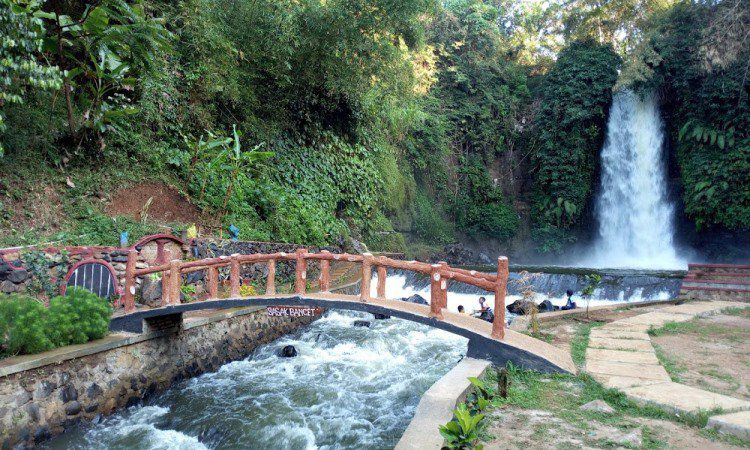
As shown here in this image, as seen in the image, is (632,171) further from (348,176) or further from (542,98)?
(348,176)

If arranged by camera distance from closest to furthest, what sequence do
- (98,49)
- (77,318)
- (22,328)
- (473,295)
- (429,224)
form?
(22,328)
(77,318)
(98,49)
(473,295)
(429,224)

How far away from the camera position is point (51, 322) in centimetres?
593

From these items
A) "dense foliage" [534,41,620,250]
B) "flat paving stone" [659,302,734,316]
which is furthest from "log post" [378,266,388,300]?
"dense foliage" [534,41,620,250]

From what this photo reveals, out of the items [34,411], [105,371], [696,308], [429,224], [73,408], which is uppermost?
[429,224]

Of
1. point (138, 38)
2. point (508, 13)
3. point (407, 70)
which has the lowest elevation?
point (138, 38)

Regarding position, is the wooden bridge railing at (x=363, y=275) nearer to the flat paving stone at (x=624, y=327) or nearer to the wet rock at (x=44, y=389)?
the wet rock at (x=44, y=389)

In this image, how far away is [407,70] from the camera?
1559 cm

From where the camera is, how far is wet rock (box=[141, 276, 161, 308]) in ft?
26.1

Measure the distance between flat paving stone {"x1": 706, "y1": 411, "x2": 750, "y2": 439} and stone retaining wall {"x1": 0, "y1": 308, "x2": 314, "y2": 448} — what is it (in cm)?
666

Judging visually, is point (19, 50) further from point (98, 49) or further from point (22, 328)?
point (22, 328)

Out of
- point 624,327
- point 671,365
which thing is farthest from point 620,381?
point 624,327

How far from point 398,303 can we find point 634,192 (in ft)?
59.2

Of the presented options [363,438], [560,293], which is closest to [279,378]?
[363,438]

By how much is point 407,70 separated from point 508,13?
15.7m
